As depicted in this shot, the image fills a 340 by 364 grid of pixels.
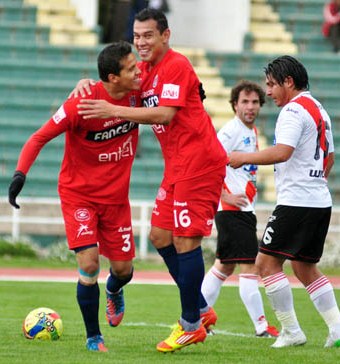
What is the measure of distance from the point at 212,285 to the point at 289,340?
1889mm

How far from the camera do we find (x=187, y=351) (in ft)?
28.4

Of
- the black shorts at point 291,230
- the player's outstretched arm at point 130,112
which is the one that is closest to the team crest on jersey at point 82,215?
the player's outstretched arm at point 130,112

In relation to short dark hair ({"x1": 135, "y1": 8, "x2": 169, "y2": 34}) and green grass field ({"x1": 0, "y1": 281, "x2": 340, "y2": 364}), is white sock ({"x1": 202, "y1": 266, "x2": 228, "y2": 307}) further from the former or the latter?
short dark hair ({"x1": 135, "y1": 8, "x2": 169, "y2": 34})

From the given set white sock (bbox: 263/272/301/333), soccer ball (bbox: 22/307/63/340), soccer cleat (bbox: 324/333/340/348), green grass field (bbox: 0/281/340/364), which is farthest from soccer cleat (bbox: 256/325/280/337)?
soccer ball (bbox: 22/307/63/340)

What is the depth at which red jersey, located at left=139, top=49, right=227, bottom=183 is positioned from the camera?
8.34 metres

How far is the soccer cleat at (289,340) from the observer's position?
353 inches

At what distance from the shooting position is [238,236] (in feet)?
34.9

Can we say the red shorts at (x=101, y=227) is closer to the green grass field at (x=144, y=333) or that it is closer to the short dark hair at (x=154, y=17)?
the green grass field at (x=144, y=333)

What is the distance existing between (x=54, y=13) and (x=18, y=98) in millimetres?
2277

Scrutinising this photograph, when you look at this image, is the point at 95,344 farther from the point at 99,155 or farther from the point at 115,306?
the point at 99,155

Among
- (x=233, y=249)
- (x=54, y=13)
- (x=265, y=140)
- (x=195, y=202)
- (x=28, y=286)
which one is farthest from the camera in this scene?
(x=54, y=13)

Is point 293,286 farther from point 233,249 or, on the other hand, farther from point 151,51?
point 151,51

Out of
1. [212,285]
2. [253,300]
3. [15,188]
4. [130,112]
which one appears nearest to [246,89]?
[212,285]

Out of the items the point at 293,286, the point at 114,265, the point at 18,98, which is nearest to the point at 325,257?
the point at 293,286
